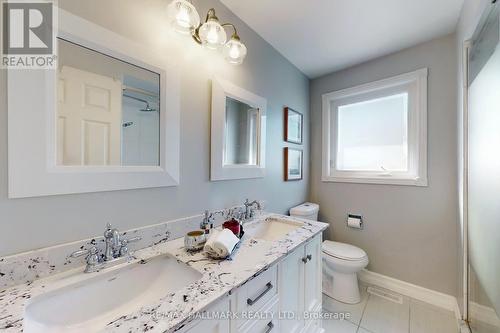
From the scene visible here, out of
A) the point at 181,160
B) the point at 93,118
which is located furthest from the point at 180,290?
the point at 93,118

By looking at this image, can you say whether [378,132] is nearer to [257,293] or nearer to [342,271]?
[342,271]

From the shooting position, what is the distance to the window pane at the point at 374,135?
1.89m

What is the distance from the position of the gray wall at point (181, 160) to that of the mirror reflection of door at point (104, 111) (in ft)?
0.45

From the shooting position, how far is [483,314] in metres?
1.05

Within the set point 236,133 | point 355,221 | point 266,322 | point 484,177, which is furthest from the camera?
point 355,221

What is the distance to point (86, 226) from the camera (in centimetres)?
79

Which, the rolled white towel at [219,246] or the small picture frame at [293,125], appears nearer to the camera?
the rolled white towel at [219,246]

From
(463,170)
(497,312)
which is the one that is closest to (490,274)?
(497,312)

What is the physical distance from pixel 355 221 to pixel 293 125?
118cm

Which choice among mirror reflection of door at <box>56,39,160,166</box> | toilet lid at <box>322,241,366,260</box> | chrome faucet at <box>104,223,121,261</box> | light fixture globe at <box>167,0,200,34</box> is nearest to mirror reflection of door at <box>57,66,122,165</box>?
mirror reflection of door at <box>56,39,160,166</box>

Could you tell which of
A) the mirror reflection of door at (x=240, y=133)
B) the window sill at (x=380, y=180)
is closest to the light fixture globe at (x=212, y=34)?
the mirror reflection of door at (x=240, y=133)

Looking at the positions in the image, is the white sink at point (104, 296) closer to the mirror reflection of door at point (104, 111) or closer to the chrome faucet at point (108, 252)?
the chrome faucet at point (108, 252)

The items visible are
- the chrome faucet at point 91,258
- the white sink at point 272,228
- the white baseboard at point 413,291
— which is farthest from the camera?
the white baseboard at point 413,291

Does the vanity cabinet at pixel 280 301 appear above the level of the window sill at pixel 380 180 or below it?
below
